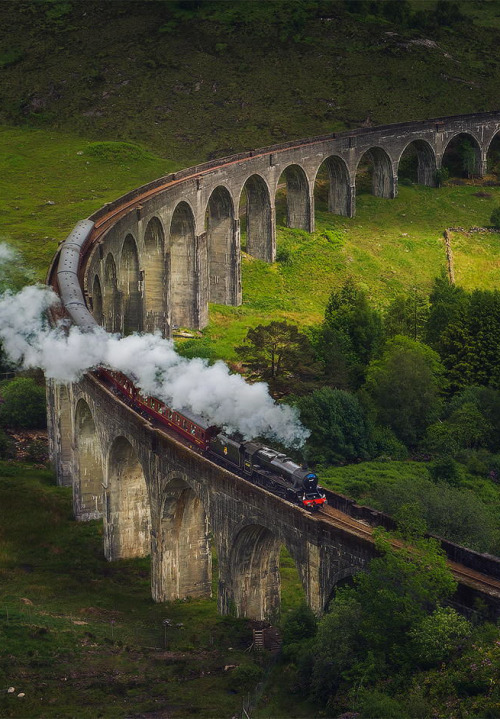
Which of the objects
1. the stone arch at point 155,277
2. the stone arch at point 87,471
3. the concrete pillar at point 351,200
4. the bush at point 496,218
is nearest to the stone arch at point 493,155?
the bush at point 496,218

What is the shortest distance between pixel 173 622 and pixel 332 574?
42.5 ft

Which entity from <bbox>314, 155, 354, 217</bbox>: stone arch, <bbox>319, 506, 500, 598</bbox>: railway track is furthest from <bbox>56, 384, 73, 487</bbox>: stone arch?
<bbox>314, 155, 354, 217</bbox>: stone arch

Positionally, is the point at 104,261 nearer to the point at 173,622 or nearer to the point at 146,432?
the point at 146,432

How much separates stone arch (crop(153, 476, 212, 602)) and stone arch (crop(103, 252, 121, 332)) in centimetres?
2748

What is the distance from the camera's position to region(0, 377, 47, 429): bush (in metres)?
88.4

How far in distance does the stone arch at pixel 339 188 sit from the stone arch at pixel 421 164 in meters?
11.3

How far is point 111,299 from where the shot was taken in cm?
9250

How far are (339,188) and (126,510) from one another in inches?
2749

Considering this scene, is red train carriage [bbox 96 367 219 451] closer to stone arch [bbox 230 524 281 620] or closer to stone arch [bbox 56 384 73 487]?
stone arch [bbox 230 524 281 620]

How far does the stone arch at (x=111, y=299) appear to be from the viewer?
90.6 metres

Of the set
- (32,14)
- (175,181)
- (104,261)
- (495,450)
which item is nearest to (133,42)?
(32,14)

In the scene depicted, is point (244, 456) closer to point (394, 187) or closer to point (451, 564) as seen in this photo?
point (451, 564)

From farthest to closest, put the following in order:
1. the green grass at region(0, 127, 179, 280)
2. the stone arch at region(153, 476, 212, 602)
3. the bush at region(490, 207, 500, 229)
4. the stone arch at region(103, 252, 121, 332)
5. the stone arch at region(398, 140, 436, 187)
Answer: the stone arch at region(398, 140, 436, 187), the bush at region(490, 207, 500, 229), the green grass at region(0, 127, 179, 280), the stone arch at region(103, 252, 121, 332), the stone arch at region(153, 476, 212, 602)

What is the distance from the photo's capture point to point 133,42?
6422 inches
